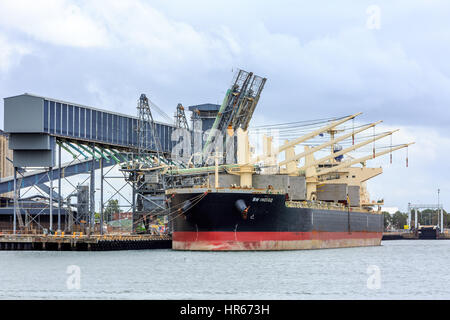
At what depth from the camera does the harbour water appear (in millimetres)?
26797

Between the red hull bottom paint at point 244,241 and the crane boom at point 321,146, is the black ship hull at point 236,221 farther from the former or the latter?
the crane boom at point 321,146

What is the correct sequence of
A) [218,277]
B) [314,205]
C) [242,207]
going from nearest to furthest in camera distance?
[218,277] → [242,207] → [314,205]

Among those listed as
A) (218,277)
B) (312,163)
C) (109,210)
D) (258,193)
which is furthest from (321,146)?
(109,210)

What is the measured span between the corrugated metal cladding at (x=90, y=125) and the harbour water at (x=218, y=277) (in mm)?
14535

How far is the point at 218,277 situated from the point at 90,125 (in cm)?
3125

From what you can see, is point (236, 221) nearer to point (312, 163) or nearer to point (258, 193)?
point (258, 193)

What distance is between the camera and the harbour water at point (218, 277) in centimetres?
2680

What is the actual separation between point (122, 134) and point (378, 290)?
127 ft

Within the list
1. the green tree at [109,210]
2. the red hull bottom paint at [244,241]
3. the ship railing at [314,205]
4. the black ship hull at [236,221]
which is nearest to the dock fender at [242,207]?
the black ship hull at [236,221]

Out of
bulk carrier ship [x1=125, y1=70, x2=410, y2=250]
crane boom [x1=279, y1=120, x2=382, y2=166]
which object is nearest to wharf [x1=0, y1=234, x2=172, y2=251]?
bulk carrier ship [x1=125, y1=70, x2=410, y2=250]

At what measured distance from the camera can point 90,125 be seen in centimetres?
5966

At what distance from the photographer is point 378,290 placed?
92.7 ft
